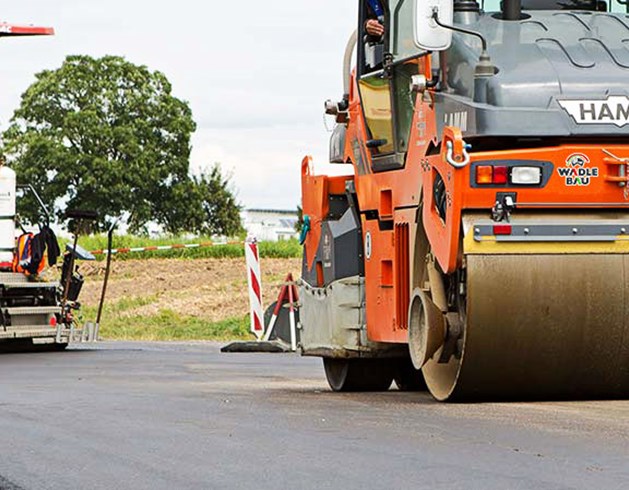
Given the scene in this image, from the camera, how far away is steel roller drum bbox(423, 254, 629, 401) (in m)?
10.8

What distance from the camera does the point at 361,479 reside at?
24.6ft

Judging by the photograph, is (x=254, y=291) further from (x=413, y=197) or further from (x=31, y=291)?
(x=413, y=197)

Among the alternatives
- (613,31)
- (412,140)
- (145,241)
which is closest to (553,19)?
(613,31)

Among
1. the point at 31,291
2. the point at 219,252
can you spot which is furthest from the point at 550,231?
the point at 219,252

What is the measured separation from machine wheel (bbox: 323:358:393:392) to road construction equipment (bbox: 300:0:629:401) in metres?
2.14

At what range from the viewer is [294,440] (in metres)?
9.20

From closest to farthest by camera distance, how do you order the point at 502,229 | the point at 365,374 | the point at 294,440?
the point at 294,440 < the point at 502,229 < the point at 365,374

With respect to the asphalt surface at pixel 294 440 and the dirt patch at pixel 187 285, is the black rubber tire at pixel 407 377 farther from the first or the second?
the dirt patch at pixel 187 285

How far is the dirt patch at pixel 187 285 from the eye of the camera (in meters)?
33.5

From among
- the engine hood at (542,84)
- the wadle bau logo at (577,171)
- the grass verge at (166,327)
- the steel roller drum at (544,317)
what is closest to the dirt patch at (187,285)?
the grass verge at (166,327)

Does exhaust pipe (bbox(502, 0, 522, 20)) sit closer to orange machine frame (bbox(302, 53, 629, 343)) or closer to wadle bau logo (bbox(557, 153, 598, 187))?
orange machine frame (bbox(302, 53, 629, 343))

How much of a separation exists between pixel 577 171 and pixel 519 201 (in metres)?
Answer: 0.39

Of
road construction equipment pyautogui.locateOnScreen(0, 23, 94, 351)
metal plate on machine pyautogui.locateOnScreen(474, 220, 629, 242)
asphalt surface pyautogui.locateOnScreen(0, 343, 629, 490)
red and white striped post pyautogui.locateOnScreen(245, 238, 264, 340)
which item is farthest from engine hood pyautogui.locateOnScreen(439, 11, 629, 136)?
road construction equipment pyautogui.locateOnScreen(0, 23, 94, 351)

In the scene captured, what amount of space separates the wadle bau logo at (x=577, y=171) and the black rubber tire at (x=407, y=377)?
3543mm
